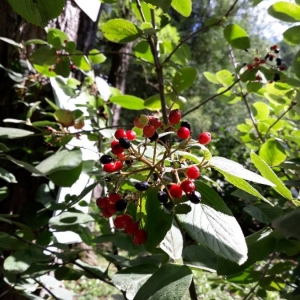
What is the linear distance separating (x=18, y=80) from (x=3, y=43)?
18 centimetres

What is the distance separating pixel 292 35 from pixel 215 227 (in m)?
0.56

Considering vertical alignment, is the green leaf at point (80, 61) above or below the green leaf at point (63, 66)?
above

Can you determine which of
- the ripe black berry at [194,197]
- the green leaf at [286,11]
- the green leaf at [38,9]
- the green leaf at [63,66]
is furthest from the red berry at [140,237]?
the green leaf at [63,66]

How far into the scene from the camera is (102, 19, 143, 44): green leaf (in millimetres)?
847

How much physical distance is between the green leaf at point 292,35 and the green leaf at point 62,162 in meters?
0.58

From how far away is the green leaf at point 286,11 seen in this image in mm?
823

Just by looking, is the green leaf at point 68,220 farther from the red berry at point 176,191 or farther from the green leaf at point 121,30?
the red berry at point 176,191

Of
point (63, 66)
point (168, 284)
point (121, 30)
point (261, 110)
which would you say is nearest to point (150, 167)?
point (168, 284)

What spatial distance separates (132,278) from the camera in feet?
1.97

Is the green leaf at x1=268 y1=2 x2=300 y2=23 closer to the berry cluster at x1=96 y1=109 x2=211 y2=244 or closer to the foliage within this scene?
the foliage

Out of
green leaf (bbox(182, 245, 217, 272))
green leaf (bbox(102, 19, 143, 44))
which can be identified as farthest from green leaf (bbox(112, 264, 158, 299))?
green leaf (bbox(102, 19, 143, 44))

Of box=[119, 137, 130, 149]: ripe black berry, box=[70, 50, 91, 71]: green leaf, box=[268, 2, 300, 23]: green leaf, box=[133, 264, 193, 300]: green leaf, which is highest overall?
box=[268, 2, 300, 23]: green leaf

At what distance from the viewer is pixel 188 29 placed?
7.84m

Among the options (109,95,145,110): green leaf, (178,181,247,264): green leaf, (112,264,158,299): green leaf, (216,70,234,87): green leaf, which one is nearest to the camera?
(178,181,247,264): green leaf
